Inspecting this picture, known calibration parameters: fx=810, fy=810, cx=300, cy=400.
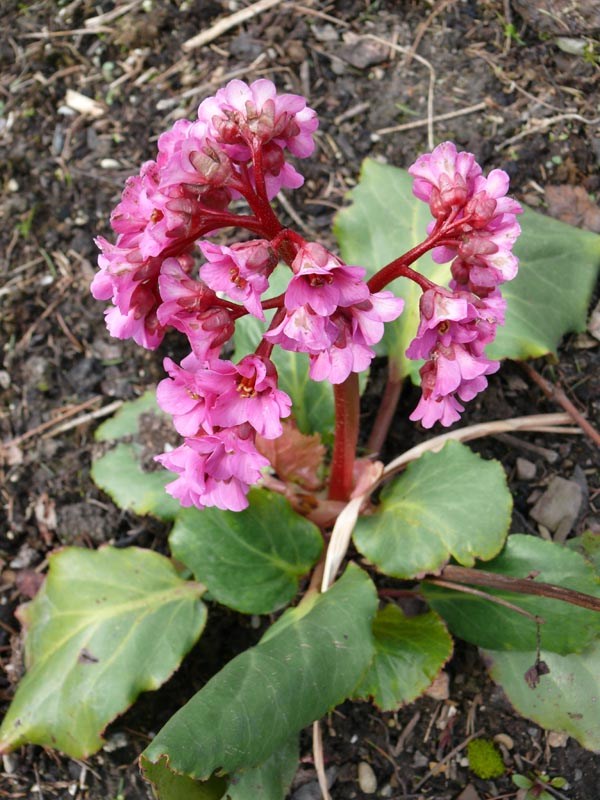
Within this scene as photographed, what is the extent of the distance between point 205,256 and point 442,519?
972 mm

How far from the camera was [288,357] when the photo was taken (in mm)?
2639

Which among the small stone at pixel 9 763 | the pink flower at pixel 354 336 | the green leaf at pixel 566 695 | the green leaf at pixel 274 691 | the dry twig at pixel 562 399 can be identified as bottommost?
the small stone at pixel 9 763

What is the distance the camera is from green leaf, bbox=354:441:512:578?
6.82 ft

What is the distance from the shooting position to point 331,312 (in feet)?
4.72

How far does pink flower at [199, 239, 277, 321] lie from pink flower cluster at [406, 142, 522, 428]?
327 millimetres

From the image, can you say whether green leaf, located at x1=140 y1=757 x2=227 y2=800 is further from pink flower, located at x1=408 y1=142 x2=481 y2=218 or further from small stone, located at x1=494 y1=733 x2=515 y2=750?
pink flower, located at x1=408 y1=142 x2=481 y2=218

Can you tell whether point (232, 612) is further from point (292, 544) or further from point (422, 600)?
point (422, 600)

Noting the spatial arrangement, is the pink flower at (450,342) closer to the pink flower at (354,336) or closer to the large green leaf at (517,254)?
the pink flower at (354,336)

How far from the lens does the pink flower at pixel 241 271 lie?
1451mm

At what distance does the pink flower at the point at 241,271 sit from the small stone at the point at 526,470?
1.48 meters

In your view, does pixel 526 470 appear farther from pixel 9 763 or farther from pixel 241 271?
pixel 9 763

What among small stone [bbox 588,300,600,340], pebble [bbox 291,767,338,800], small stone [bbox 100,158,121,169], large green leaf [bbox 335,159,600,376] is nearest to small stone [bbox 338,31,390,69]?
large green leaf [bbox 335,159,600,376]

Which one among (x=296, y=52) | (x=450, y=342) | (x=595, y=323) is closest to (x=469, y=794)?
(x=450, y=342)

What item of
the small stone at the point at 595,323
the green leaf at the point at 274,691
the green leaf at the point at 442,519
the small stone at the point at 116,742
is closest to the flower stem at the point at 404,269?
the green leaf at the point at 442,519
